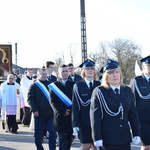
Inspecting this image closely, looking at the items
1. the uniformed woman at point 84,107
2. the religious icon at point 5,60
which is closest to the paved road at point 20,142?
the uniformed woman at point 84,107

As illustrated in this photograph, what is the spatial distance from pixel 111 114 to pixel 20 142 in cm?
557

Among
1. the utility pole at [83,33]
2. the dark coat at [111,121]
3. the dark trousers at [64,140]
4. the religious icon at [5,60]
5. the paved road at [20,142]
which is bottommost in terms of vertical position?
the paved road at [20,142]

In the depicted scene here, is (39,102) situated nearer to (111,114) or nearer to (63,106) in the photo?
(63,106)

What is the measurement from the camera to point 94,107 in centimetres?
459

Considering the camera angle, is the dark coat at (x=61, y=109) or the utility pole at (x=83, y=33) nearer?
the dark coat at (x=61, y=109)

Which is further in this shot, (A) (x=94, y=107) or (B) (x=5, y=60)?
(B) (x=5, y=60)

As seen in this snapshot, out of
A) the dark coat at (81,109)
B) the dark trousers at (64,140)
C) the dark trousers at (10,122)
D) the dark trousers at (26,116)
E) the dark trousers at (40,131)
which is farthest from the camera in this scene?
the dark trousers at (26,116)

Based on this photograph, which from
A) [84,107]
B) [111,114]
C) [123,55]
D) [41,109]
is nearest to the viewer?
[111,114]

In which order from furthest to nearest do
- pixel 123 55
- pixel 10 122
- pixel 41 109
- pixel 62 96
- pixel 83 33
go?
1. pixel 123 55
2. pixel 83 33
3. pixel 10 122
4. pixel 41 109
5. pixel 62 96

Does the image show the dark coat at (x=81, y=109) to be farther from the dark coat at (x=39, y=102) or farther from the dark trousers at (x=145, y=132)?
the dark coat at (x=39, y=102)

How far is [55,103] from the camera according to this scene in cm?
682

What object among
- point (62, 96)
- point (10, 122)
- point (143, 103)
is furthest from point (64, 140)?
point (10, 122)

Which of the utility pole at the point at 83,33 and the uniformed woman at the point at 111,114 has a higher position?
the utility pole at the point at 83,33

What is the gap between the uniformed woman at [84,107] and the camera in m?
5.79
